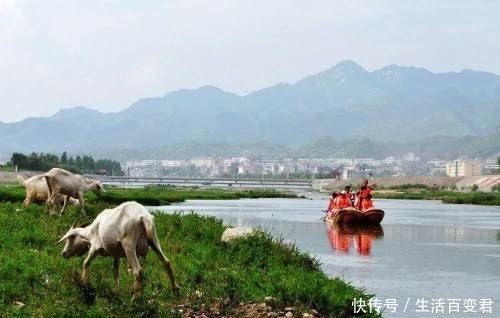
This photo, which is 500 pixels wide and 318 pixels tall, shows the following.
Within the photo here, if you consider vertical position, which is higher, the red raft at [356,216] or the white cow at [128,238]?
the white cow at [128,238]

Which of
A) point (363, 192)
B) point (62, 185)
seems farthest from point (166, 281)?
point (363, 192)

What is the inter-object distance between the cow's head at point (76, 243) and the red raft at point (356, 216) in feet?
106

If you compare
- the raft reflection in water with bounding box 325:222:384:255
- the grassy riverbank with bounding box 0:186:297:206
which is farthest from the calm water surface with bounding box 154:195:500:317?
the grassy riverbank with bounding box 0:186:297:206

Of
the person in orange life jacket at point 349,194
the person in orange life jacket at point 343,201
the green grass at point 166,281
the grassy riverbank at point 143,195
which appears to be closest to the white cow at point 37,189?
the grassy riverbank at point 143,195

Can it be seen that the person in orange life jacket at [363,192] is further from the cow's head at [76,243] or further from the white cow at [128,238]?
the white cow at [128,238]

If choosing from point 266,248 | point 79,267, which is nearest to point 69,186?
point 266,248

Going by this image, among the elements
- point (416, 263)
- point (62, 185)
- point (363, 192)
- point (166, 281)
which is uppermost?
point (62, 185)

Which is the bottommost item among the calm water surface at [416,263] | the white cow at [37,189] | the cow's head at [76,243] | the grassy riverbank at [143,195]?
the calm water surface at [416,263]

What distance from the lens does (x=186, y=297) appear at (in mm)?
14688

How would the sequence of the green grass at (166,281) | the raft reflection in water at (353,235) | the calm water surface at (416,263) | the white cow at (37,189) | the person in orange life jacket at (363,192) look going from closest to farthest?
the green grass at (166,281) < the calm water surface at (416,263) < the white cow at (37,189) < the raft reflection in water at (353,235) < the person in orange life jacket at (363,192)

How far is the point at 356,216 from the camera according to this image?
48562 mm

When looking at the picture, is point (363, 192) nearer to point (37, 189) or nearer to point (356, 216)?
point (356, 216)

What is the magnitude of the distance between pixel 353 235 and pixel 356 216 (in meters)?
5.92

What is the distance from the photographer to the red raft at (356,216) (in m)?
47.6
